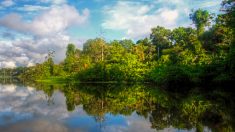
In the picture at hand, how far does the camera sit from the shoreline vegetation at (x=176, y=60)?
33.6m

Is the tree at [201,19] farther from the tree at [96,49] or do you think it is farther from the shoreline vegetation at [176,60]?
the tree at [96,49]

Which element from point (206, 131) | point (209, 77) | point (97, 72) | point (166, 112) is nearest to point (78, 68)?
point (97, 72)

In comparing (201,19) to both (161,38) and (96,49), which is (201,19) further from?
(96,49)

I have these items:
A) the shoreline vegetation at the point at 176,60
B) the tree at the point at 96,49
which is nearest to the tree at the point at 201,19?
the shoreline vegetation at the point at 176,60

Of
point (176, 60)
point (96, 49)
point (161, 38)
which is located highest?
point (161, 38)

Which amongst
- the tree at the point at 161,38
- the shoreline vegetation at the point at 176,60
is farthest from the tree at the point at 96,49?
the tree at the point at 161,38

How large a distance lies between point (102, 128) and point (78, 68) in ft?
197

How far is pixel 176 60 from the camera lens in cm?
4416

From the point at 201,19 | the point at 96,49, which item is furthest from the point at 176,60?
the point at 96,49

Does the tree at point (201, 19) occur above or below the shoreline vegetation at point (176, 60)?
above

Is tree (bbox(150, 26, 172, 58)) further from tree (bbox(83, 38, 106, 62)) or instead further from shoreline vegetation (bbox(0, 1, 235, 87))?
tree (bbox(83, 38, 106, 62))

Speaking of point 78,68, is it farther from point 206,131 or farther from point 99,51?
point 206,131

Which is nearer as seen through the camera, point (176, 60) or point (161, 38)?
point (176, 60)

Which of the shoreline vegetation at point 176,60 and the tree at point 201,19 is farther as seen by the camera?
the tree at point 201,19
